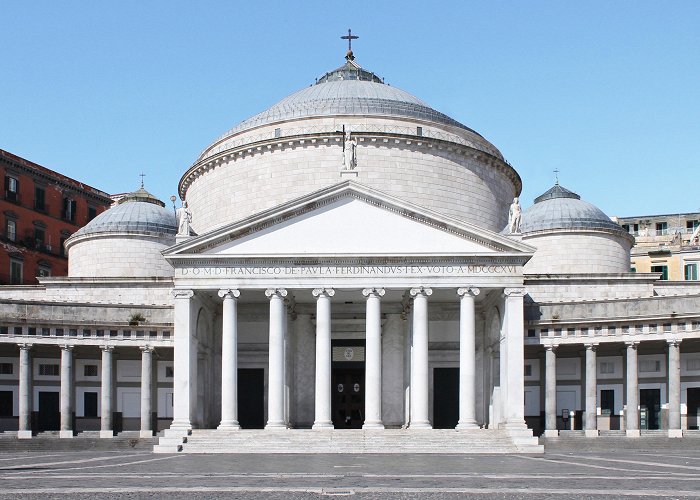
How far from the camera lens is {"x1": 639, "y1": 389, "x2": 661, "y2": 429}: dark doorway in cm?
6109

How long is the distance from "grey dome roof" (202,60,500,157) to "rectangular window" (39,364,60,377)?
757 inches

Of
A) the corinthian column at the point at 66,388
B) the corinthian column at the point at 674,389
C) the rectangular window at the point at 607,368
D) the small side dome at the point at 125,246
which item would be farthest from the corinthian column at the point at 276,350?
the corinthian column at the point at 674,389

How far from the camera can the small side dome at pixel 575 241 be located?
70875 millimetres

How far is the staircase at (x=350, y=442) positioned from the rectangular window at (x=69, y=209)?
4962 centimetres

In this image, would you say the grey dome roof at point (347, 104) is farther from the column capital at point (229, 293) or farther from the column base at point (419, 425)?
the column base at point (419, 425)

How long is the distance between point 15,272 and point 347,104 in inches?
1411

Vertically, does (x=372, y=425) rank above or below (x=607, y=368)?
below

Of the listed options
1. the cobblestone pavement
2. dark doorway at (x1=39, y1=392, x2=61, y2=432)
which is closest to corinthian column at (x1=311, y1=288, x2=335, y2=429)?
the cobblestone pavement

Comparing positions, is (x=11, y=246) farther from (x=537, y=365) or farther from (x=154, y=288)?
(x=537, y=365)

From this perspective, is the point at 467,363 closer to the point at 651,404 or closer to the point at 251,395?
the point at 651,404

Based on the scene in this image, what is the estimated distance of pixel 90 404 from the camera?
207ft

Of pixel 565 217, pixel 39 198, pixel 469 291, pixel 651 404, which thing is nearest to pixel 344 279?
pixel 469 291

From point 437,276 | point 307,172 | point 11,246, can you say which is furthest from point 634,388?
point 11,246

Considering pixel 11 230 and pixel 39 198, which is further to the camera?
pixel 39 198
